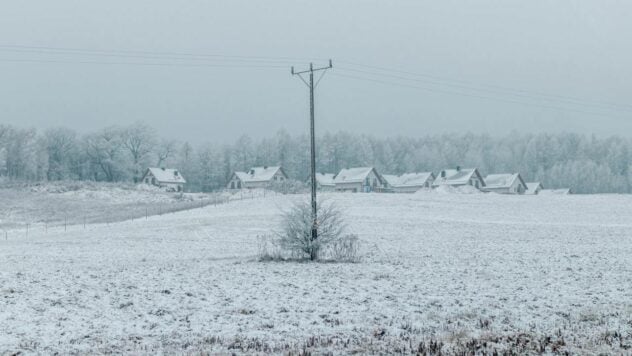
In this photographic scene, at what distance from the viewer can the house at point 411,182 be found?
143625mm

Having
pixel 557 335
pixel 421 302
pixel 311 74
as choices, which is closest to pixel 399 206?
pixel 311 74

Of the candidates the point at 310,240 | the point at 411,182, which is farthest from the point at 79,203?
Answer: the point at 411,182

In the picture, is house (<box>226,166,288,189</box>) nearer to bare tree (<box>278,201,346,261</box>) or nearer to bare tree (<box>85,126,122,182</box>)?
bare tree (<box>85,126,122,182</box>)

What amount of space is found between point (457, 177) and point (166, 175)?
6109cm

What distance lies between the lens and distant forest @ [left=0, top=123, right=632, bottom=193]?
146750 millimetres

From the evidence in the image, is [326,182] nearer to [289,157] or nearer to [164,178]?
[289,157]

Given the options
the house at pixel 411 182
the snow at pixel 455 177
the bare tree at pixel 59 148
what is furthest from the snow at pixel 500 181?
the bare tree at pixel 59 148

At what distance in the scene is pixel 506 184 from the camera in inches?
5310

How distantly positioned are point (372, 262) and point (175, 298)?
11.6 meters

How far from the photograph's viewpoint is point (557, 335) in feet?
40.4

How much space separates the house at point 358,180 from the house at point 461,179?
1217 cm

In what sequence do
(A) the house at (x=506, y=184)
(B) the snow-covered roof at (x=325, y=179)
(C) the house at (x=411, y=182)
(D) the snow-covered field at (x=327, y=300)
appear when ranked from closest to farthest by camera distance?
(D) the snow-covered field at (x=327, y=300) → (A) the house at (x=506, y=184) → (C) the house at (x=411, y=182) → (B) the snow-covered roof at (x=325, y=179)

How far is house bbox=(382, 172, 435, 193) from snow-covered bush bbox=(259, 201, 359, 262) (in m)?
115

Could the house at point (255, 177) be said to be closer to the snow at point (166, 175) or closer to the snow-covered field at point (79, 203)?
the snow at point (166, 175)
